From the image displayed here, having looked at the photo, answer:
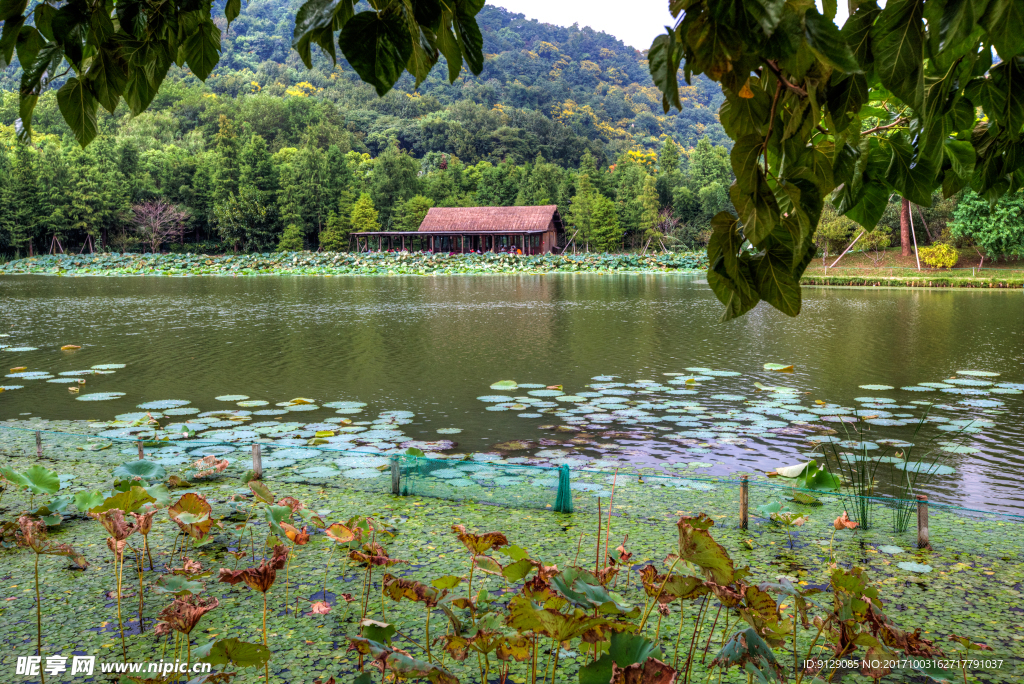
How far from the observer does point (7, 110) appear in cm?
6956

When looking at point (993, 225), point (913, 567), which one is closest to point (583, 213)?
point (993, 225)

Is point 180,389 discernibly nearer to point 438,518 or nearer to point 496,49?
point 438,518

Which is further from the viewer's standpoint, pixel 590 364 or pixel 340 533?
pixel 590 364

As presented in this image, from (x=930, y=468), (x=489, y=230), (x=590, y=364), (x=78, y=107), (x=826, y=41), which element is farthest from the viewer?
(x=489, y=230)

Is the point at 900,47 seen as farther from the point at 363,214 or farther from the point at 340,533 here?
the point at 363,214

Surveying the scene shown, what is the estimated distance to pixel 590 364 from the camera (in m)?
11.5

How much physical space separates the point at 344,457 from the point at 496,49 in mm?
109683

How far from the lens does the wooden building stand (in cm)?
4716

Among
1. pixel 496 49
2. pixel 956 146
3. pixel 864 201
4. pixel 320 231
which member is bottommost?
pixel 864 201

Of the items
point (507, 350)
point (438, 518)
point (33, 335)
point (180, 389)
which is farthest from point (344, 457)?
point (33, 335)

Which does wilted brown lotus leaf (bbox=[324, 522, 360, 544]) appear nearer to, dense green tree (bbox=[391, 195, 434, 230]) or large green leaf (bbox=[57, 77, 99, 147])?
large green leaf (bbox=[57, 77, 99, 147])

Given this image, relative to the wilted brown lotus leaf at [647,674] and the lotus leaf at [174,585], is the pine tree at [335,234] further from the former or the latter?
the wilted brown lotus leaf at [647,674]

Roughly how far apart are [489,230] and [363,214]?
32.0 ft

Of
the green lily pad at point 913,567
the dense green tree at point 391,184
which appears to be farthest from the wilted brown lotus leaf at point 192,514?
the dense green tree at point 391,184
